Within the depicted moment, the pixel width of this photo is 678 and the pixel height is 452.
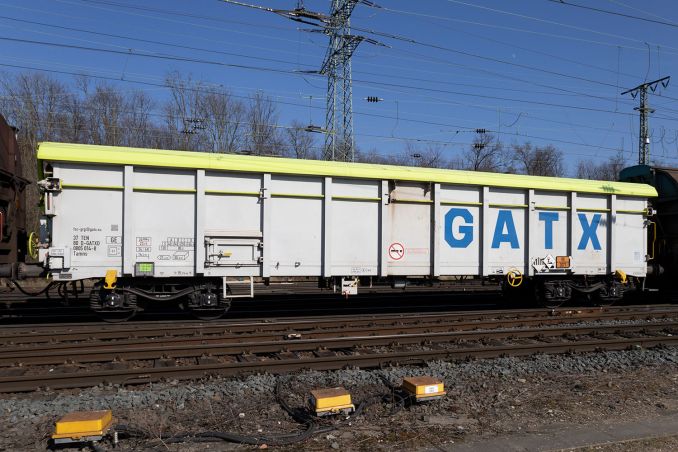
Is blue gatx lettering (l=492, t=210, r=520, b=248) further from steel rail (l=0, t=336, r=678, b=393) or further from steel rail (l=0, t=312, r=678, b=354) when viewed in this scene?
steel rail (l=0, t=336, r=678, b=393)

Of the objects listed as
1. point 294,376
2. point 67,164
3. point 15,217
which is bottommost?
point 294,376

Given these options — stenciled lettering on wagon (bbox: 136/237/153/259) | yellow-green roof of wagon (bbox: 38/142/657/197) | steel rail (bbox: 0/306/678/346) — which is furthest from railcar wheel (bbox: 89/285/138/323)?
yellow-green roof of wagon (bbox: 38/142/657/197)

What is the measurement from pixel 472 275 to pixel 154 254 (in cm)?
668

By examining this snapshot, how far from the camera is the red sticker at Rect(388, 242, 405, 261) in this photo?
33.2ft

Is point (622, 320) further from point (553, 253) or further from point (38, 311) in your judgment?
point (38, 311)

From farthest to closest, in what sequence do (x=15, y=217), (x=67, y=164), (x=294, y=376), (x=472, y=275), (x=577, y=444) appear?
1. (x=472, y=275)
2. (x=15, y=217)
3. (x=67, y=164)
4. (x=294, y=376)
5. (x=577, y=444)

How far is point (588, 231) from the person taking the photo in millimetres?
11609

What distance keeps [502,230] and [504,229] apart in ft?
0.19

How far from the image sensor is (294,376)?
21.1 feet

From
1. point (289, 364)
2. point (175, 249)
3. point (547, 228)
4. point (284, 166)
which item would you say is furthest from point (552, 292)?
point (175, 249)

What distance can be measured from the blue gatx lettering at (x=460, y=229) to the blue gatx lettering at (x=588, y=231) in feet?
9.93

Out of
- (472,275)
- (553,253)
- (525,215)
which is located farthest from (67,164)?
(553,253)

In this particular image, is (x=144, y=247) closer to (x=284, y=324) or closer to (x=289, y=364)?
(x=284, y=324)

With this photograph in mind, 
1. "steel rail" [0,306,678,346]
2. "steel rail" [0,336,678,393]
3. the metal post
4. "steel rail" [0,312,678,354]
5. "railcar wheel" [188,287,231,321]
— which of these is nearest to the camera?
"steel rail" [0,336,678,393]
